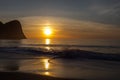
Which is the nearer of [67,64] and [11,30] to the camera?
[67,64]

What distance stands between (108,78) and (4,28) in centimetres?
16277

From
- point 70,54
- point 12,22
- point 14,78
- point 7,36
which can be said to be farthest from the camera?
point 12,22

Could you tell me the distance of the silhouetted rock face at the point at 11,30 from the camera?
164250 mm

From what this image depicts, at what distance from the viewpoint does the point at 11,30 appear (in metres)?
170

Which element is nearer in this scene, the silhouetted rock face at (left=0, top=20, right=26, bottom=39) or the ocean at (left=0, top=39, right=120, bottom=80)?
the ocean at (left=0, top=39, right=120, bottom=80)

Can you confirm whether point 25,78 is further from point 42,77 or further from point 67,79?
point 67,79

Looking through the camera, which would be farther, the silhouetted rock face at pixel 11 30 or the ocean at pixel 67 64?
the silhouetted rock face at pixel 11 30

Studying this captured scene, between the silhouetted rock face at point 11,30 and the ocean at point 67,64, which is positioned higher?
the silhouetted rock face at point 11,30

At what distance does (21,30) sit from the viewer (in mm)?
180500

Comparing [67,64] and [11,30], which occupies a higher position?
[11,30]

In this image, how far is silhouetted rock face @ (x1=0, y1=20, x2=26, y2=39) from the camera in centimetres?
16425

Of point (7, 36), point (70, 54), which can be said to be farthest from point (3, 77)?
point (7, 36)

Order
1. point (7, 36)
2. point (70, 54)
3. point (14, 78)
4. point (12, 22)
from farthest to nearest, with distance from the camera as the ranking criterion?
point (12, 22) → point (7, 36) → point (70, 54) → point (14, 78)

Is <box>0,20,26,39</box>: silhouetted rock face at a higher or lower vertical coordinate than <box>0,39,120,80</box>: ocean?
higher
